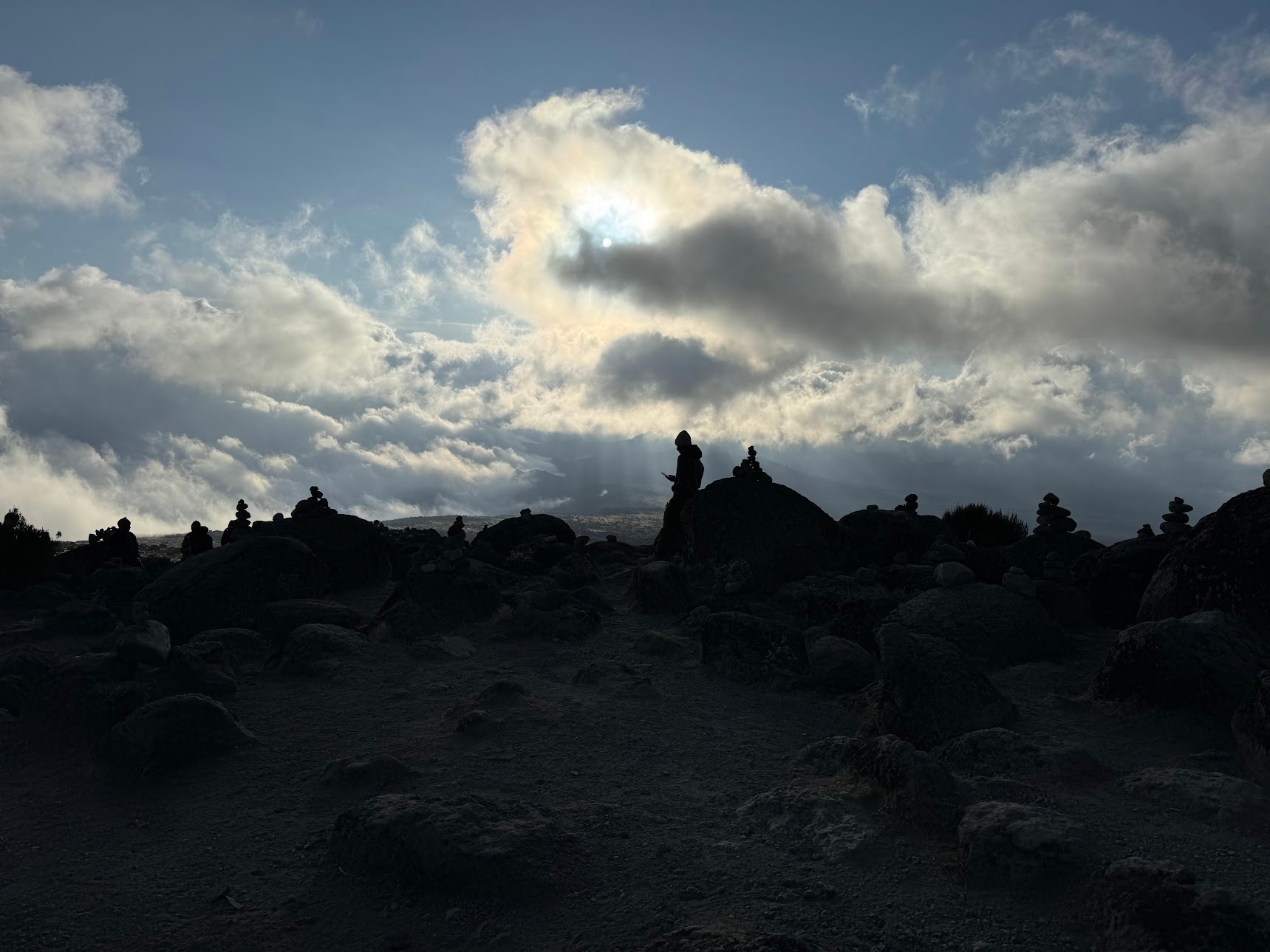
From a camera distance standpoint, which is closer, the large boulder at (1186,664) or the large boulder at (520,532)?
the large boulder at (1186,664)

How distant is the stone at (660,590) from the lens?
13531 millimetres

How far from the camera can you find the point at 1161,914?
15.3 feet

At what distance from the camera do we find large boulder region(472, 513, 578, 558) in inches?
805

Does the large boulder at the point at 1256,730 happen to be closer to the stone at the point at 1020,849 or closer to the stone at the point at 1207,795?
the stone at the point at 1207,795

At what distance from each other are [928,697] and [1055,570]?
700cm

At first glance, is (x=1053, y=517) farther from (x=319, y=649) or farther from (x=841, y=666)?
(x=319, y=649)

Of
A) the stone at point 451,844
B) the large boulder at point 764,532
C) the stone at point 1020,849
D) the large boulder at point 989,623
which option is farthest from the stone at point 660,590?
the stone at point 1020,849

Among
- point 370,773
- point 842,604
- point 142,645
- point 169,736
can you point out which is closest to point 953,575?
point 842,604

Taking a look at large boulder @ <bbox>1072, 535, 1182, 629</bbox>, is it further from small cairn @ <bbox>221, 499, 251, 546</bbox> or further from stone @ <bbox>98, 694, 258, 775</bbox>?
small cairn @ <bbox>221, 499, 251, 546</bbox>

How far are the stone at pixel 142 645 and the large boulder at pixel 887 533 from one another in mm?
11073

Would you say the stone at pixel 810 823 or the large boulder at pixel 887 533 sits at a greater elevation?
the large boulder at pixel 887 533

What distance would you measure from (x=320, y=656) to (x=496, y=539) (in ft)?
33.5

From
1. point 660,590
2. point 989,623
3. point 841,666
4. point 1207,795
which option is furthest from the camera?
point 660,590

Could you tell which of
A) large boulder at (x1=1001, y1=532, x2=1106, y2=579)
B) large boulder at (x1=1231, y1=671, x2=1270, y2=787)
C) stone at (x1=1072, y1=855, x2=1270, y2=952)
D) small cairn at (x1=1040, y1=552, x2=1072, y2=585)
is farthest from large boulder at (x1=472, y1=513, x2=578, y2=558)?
stone at (x1=1072, y1=855, x2=1270, y2=952)
